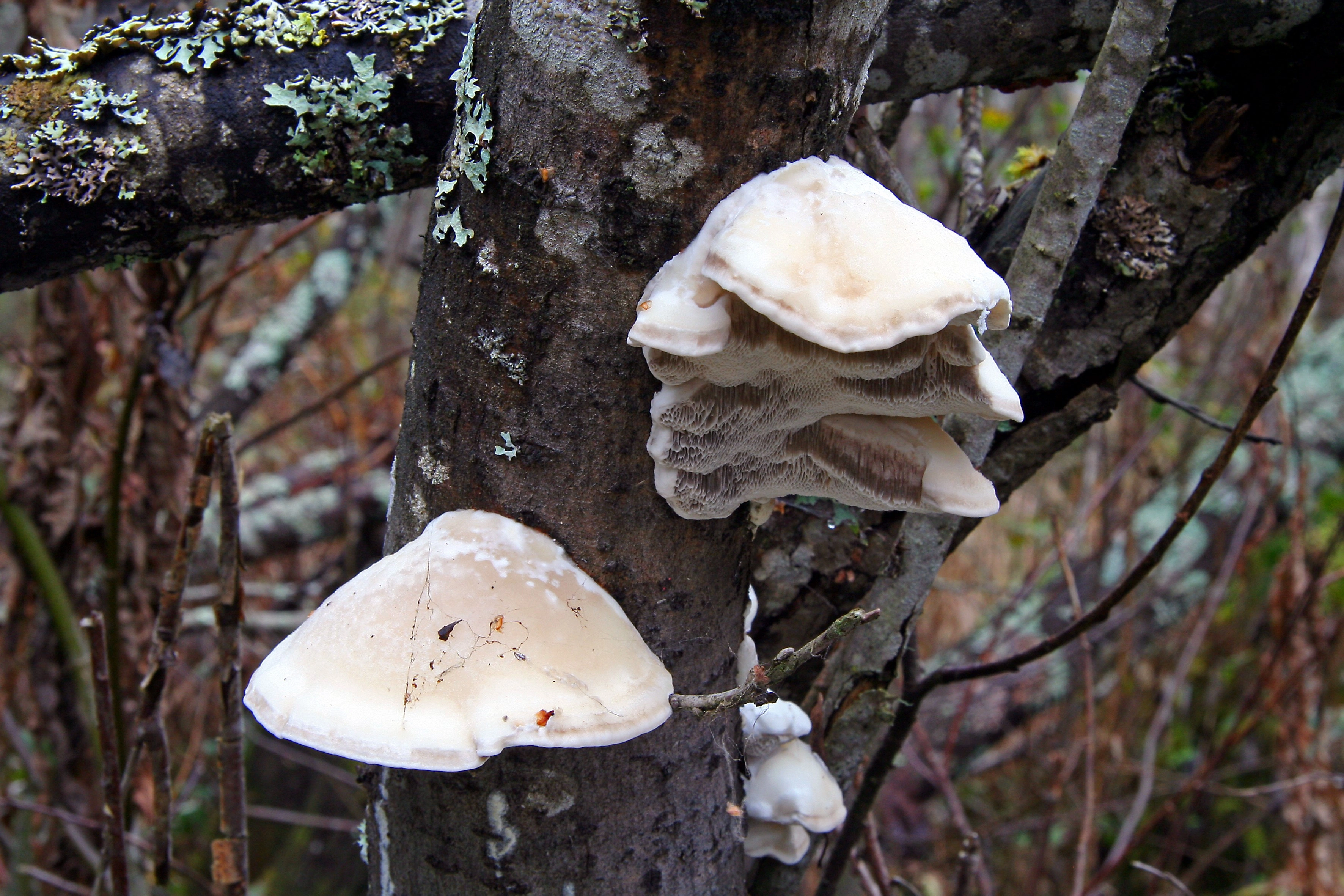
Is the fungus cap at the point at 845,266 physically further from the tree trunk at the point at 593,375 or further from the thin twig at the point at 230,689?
the thin twig at the point at 230,689

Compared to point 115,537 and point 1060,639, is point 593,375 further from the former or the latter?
point 115,537

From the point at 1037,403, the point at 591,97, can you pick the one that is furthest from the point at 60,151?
the point at 1037,403

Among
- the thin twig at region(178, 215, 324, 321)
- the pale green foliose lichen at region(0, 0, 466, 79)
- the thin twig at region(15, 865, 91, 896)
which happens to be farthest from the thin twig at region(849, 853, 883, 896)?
the thin twig at region(178, 215, 324, 321)

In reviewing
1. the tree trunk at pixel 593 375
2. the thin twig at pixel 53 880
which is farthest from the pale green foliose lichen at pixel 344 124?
the thin twig at pixel 53 880

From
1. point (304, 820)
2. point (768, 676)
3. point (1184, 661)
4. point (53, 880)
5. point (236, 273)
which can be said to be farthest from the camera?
point (304, 820)

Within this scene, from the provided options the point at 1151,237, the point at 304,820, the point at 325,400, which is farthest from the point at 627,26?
the point at 304,820

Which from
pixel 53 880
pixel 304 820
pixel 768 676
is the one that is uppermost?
pixel 768 676
